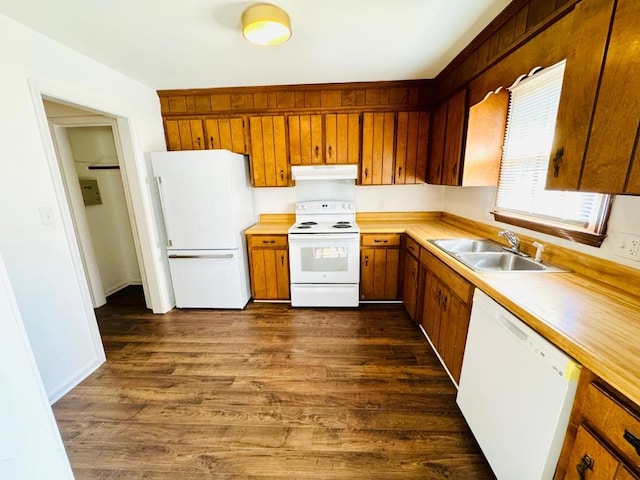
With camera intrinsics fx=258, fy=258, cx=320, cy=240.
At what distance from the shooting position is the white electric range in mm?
2768

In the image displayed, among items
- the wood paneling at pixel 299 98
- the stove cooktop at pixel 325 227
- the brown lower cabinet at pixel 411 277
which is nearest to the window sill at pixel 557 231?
the brown lower cabinet at pixel 411 277

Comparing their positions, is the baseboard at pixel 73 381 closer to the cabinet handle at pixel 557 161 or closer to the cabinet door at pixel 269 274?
the cabinet door at pixel 269 274

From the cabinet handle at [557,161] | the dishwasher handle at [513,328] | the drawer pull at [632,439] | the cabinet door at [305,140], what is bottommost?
the drawer pull at [632,439]

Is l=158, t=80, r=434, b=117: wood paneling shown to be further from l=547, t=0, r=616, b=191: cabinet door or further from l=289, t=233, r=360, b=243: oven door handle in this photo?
l=547, t=0, r=616, b=191: cabinet door

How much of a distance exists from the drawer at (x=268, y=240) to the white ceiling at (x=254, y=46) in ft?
5.31

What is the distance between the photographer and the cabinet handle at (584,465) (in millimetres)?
804

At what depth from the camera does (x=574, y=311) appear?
1060mm

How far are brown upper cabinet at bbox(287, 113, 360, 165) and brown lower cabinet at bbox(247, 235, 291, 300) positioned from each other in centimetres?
97

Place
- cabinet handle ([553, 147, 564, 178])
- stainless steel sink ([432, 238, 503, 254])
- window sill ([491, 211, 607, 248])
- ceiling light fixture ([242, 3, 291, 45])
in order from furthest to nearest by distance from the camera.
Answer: stainless steel sink ([432, 238, 503, 254]) < ceiling light fixture ([242, 3, 291, 45]) < window sill ([491, 211, 607, 248]) < cabinet handle ([553, 147, 564, 178])

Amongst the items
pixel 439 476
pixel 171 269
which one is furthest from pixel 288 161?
pixel 439 476

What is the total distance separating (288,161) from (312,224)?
786 mm

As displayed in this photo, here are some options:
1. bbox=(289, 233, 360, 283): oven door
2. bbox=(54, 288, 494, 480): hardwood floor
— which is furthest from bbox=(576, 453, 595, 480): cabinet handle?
bbox=(289, 233, 360, 283): oven door

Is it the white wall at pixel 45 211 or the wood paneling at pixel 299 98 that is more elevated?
the wood paneling at pixel 299 98

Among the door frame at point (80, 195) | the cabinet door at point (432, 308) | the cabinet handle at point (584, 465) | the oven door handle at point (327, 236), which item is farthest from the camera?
the oven door handle at point (327, 236)
